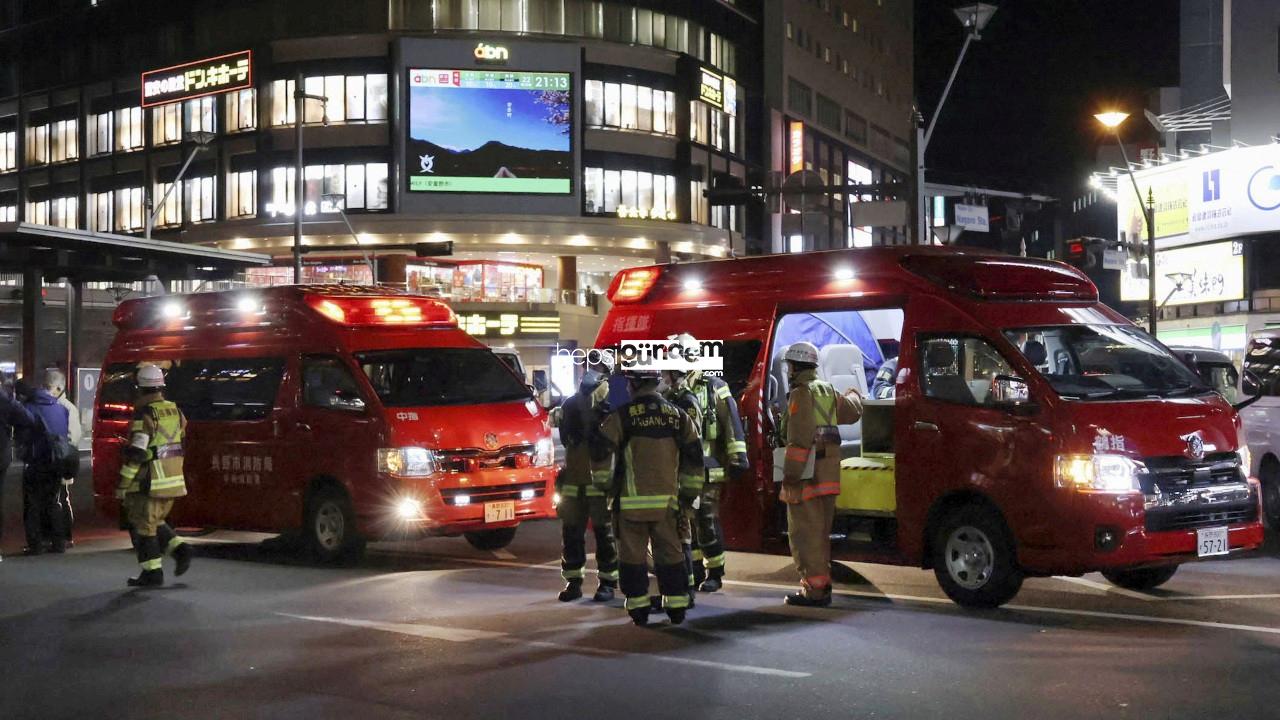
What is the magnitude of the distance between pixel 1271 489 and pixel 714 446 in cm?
756

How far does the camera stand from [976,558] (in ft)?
34.0

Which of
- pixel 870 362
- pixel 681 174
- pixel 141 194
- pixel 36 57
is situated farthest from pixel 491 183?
pixel 870 362

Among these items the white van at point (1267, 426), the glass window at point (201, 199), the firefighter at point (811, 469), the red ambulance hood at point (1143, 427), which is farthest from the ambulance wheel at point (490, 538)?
the glass window at point (201, 199)

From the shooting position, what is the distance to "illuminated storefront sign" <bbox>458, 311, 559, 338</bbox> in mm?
64938

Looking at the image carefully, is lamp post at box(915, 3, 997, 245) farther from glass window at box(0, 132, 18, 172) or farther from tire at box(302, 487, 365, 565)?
glass window at box(0, 132, 18, 172)

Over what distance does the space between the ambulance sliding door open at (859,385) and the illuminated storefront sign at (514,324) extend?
49629 millimetres

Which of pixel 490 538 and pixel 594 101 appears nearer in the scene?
pixel 490 538

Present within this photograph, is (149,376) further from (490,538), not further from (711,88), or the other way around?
(711,88)

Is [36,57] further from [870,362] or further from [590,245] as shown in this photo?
[870,362]

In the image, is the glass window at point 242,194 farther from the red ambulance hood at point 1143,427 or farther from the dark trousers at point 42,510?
the red ambulance hood at point 1143,427

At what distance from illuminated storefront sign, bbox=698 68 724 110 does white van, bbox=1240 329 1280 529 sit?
53.1m

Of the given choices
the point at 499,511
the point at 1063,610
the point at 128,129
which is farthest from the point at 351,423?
the point at 128,129

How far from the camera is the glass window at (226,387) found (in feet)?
47.1

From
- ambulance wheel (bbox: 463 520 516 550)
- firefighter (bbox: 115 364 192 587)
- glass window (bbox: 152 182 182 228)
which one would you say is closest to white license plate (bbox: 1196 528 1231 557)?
ambulance wheel (bbox: 463 520 516 550)
